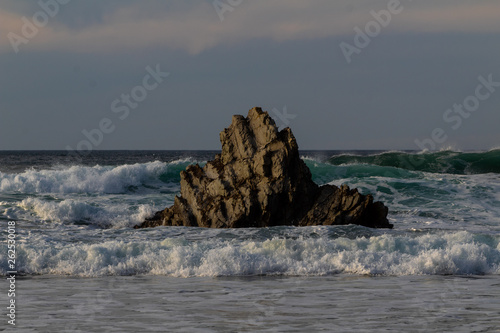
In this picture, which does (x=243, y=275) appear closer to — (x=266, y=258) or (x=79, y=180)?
(x=266, y=258)

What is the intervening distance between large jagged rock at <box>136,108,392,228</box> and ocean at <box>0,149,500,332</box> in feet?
2.35

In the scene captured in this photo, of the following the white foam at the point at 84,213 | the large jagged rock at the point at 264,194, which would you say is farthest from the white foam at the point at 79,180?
the large jagged rock at the point at 264,194

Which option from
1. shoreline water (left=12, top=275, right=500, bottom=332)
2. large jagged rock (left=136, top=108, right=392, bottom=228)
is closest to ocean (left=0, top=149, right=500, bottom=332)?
shoreline water (left=12, top=275, right=500, bottom=332)

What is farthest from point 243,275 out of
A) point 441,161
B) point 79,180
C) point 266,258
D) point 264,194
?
point 441,161

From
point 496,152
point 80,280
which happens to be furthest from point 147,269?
point 496,152

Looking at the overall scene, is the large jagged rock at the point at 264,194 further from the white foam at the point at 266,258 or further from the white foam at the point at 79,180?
the white foam at the point at 79,180

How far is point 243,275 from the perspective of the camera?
13.2 metres

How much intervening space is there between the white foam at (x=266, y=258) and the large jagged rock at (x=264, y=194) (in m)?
2.44

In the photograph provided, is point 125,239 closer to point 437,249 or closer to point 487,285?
point 437,249

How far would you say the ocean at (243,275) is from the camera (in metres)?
9.07

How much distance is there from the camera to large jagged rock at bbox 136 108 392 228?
17625mm

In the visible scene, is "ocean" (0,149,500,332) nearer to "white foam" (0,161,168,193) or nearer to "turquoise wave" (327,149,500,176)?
"white foam" (0,161,168,193)

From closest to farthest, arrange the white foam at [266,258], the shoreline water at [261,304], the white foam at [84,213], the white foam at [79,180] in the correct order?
the shoreline water at [261,304] → the white foam at [266,258] → the white foam at [84,213] → the white foam at [79,180]

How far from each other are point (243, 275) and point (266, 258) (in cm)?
86
